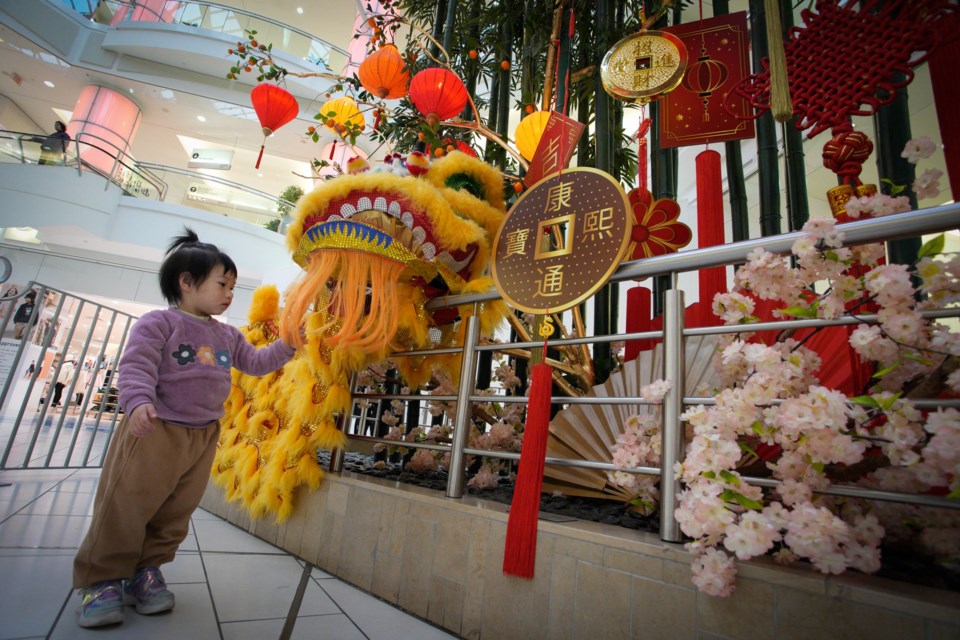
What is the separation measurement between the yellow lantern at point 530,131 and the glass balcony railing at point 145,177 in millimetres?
9438

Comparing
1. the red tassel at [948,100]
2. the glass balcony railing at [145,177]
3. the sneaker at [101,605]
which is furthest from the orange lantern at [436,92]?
the glass balcony railing at [145,177]

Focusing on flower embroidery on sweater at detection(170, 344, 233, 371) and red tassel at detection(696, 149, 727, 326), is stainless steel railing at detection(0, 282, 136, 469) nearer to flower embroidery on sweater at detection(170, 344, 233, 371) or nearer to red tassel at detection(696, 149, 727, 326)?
flower embroidery on sweater at detection(170, 344, 233, 371)

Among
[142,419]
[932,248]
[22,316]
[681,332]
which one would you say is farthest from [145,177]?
[932,248]

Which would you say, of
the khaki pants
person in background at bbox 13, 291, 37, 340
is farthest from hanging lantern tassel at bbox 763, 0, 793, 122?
person in background at bbox 13, 291, 37, 340

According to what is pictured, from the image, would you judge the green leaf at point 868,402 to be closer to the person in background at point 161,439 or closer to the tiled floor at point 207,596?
the tiled floor at point 207,596

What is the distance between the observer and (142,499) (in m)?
1.26

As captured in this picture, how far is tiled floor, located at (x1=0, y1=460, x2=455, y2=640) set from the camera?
108cm

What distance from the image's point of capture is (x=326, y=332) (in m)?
1.72

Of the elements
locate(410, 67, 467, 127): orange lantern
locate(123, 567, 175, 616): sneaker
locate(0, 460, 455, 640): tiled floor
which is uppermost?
locate(410, 67, 467, 127): orange lantern

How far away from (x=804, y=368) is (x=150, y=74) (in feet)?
44.8

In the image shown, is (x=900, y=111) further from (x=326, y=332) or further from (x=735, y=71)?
(x=326, y=332)

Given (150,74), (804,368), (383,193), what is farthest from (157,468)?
(150,74)

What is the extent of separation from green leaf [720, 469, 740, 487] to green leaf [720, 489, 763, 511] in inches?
0.7

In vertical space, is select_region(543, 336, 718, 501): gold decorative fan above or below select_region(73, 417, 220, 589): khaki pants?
above
